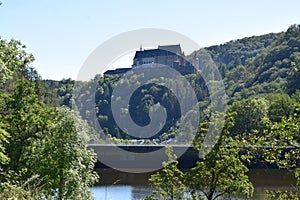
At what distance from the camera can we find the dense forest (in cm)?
703

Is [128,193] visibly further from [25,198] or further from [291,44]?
[291,44]

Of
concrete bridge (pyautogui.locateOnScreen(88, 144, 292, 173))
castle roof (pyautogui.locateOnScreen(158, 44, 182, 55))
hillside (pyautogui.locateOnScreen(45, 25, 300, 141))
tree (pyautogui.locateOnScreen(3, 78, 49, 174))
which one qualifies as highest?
castle roof (pyautogui.locateOnScreen(158, 44, 182, 55))

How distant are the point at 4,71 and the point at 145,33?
68.1 meters

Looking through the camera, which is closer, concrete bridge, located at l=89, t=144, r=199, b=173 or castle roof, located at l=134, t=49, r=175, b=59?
concrete bridge, located at l=89, t=144, r=199, b=173

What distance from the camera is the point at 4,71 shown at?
20.6ft

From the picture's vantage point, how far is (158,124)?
330 feet

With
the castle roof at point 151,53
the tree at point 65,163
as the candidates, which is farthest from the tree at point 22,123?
the castle roof at point 151,53

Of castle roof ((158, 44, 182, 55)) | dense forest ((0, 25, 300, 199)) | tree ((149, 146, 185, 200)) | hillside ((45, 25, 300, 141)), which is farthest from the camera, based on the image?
castle roof ((158, 44, 182, 55))

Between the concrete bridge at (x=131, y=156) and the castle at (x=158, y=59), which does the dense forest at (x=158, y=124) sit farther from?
the castle at (x=158, y=59)

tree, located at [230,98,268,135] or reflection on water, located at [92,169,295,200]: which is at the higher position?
tree, located at [230,98,268,135]

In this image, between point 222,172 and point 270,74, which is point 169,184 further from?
point 270,74

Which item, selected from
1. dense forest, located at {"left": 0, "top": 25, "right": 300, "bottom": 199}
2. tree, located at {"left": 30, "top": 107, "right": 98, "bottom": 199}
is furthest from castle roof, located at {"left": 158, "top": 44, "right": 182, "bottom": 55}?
tree, located at {"left": 30, "top": 107, "right": 98, "bottom": 199}

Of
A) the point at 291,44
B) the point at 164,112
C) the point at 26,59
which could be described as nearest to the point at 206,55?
the point at 291,44

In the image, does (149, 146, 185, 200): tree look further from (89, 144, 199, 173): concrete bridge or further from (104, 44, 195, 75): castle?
(104, 44, 195, 75): castle
